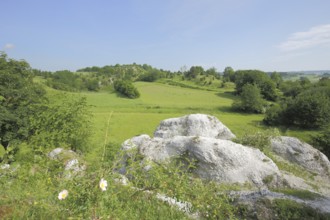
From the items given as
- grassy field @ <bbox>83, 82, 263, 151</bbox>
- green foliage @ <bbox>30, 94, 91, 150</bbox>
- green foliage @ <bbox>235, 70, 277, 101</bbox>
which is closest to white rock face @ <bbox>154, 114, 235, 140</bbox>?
green foliage @ <bbox>30, 94, 91, 150</bbox>

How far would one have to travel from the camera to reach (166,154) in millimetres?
15484

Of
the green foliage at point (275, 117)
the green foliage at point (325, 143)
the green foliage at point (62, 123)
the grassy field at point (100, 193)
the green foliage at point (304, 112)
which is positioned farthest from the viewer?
the green foliage at point (275, 117)

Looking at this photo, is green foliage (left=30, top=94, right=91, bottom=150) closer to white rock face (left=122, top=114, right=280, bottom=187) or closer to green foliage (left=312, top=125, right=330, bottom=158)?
white rock face (left=122, top=114, right=280, bottom=187)

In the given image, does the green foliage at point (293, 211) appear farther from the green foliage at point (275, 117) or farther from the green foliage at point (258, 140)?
the green foliage at point (275, 117)

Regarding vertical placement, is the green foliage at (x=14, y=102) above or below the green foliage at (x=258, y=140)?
above

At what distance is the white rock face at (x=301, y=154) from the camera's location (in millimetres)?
17734

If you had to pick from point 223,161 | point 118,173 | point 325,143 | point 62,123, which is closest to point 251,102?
point 325,143

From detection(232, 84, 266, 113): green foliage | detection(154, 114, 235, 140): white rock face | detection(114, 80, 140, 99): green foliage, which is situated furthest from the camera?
detection(114, 80, 140, 99): green foliage

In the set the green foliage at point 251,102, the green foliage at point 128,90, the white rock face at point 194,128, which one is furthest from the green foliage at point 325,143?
the green foliage at point 128,90

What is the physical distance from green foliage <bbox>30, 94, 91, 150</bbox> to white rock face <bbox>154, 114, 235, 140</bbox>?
7.00 metres

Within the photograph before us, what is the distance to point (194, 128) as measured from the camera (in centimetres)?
1992

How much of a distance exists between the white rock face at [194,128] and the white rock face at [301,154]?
13.6ft

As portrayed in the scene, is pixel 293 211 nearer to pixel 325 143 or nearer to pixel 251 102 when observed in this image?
pixel 325 143

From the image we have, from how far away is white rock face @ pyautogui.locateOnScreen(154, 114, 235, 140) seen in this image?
19922mm
